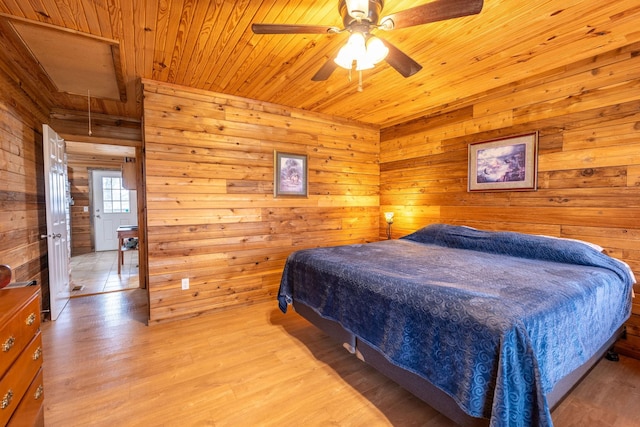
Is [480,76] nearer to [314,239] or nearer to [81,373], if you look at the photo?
[314,239]

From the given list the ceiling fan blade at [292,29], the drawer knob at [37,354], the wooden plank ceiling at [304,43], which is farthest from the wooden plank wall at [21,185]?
the ceiling fan blade at [292,29]

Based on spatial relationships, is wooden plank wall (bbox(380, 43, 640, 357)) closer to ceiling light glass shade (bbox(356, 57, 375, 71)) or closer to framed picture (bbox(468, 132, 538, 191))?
framed picture (bbox(468, 132, 538, 191))

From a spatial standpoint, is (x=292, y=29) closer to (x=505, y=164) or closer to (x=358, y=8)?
(x=358, y=8)

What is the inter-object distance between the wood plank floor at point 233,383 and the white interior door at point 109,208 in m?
4.96

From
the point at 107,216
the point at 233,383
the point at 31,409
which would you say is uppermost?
the point at 107,216

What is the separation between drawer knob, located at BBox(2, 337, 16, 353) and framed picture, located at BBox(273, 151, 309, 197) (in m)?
2.58

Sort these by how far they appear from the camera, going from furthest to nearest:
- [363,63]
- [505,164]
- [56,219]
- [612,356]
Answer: [56,219] < [505,164] < [612,356] < [363,63]

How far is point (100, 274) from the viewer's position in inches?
192

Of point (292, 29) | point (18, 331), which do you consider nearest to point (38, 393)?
point (18, 331)

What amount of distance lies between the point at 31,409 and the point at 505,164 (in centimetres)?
395

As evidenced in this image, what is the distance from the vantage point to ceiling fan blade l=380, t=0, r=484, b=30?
133 cm

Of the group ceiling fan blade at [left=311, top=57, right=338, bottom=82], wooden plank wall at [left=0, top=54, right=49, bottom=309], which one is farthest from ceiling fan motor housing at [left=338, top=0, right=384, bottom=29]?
wooden plank wall at [left=0, top=54, right=49, bottom=309]

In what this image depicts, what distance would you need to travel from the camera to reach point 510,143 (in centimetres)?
300

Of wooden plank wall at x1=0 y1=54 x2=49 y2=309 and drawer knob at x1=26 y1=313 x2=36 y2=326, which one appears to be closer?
drawer knob at x1=26 y1=313 x2=36 y2=326
